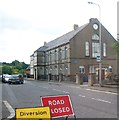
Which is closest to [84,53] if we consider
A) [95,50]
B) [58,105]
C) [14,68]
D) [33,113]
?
[95,50]

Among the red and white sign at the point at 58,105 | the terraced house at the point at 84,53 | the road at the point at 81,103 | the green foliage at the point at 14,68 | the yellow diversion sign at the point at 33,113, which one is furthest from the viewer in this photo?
the green foliage at the point at 14,68

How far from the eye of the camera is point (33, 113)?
8.00 metres

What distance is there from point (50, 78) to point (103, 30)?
17.6 meters

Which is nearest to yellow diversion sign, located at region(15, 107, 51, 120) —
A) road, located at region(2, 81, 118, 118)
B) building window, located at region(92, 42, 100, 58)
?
road, located at region(2, 81, 118, 118)

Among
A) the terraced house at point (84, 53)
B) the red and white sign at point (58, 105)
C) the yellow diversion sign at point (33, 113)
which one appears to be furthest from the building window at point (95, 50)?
the yellow diversion sign at point (33, 113)

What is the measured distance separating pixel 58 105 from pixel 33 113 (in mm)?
1435

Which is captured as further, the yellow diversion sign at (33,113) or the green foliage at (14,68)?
the green foliage at (14,68)

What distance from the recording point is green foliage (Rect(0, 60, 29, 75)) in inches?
5517

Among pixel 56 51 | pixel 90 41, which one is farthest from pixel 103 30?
pixel 56 51

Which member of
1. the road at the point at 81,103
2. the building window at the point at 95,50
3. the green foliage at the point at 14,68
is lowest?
the road at the point at 81,103

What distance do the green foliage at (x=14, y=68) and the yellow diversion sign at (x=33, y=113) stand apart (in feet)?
424

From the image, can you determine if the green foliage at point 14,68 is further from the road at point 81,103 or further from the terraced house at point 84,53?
the road at point 81,103

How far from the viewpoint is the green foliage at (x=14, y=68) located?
140 metres

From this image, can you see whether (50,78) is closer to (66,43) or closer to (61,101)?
(66,43)
